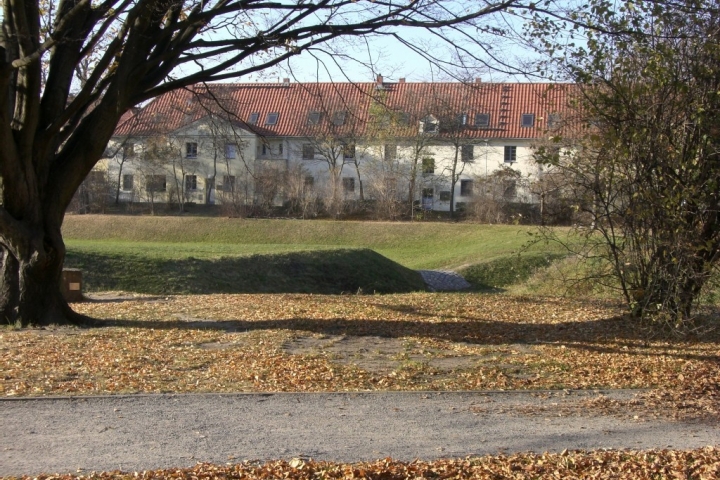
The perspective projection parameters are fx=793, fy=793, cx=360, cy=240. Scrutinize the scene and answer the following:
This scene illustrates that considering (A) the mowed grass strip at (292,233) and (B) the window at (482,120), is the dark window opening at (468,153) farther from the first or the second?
(A) the mowed grass strip at (292,233)

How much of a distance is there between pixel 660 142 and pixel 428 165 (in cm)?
3946

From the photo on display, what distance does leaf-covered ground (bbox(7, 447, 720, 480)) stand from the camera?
5.45m

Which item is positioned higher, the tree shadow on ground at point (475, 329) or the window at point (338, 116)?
the window at point (338, 116)

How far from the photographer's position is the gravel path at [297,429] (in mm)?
6113

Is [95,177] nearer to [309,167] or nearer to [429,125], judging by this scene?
[309,167]

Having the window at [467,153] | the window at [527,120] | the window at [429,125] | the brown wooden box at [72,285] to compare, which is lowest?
the brown wooden box at [72,285]

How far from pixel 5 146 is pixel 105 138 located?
62.5 inches

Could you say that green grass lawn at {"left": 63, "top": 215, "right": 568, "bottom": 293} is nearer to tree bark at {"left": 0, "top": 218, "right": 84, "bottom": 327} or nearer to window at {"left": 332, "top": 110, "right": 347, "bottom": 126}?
window at {"left": 332, "top": 110, "right": 347, "bottom": 126}

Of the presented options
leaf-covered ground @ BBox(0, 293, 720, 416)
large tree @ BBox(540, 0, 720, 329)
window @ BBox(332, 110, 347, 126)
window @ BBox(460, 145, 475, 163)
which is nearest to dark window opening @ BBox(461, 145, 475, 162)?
window @ BBox(460, 145, 475, 163)

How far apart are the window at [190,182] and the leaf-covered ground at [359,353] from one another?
39.7m

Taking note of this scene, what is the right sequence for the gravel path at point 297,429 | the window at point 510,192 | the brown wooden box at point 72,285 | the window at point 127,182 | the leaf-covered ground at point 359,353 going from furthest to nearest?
the window at point 127,182 → the window at point 510,192 → the brown wooden box at point 72,285 → the leaf-covered ground at point 359,353 → the gravel path at point 297,429

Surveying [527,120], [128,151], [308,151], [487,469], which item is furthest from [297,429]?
[527,120]

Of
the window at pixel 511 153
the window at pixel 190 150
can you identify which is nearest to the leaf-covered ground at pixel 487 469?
the window at pixel 190 150

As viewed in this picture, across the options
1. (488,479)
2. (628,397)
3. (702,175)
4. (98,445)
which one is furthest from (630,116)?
(98,445)
